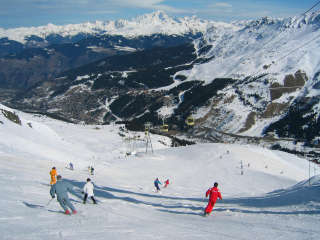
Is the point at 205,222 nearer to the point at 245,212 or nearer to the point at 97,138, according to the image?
the point at 245,212

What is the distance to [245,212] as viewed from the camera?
18.2 m

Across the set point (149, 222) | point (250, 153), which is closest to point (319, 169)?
point (250, 153)

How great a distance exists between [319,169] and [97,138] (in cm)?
6104

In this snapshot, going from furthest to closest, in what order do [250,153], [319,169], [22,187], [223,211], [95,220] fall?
[319,169]
[250,153]
[22,187]
[223,211]
[95,220]

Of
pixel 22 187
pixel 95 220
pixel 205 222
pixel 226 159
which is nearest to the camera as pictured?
pixel 95 220

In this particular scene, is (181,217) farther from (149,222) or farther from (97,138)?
(97,138)

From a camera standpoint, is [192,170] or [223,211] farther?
[192,170]

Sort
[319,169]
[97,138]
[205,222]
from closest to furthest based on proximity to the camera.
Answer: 1. [205,222]
2. [319,169]
3. [97,138]

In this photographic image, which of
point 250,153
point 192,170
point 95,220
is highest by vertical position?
point 250,153

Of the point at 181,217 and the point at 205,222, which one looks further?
the point at 181,217

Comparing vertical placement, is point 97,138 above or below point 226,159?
above

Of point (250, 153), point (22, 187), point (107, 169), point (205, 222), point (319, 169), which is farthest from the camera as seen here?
point (319, 169)

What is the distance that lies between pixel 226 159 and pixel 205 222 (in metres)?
35.3

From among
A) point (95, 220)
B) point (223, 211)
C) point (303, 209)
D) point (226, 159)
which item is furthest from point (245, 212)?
point (226, 159)
